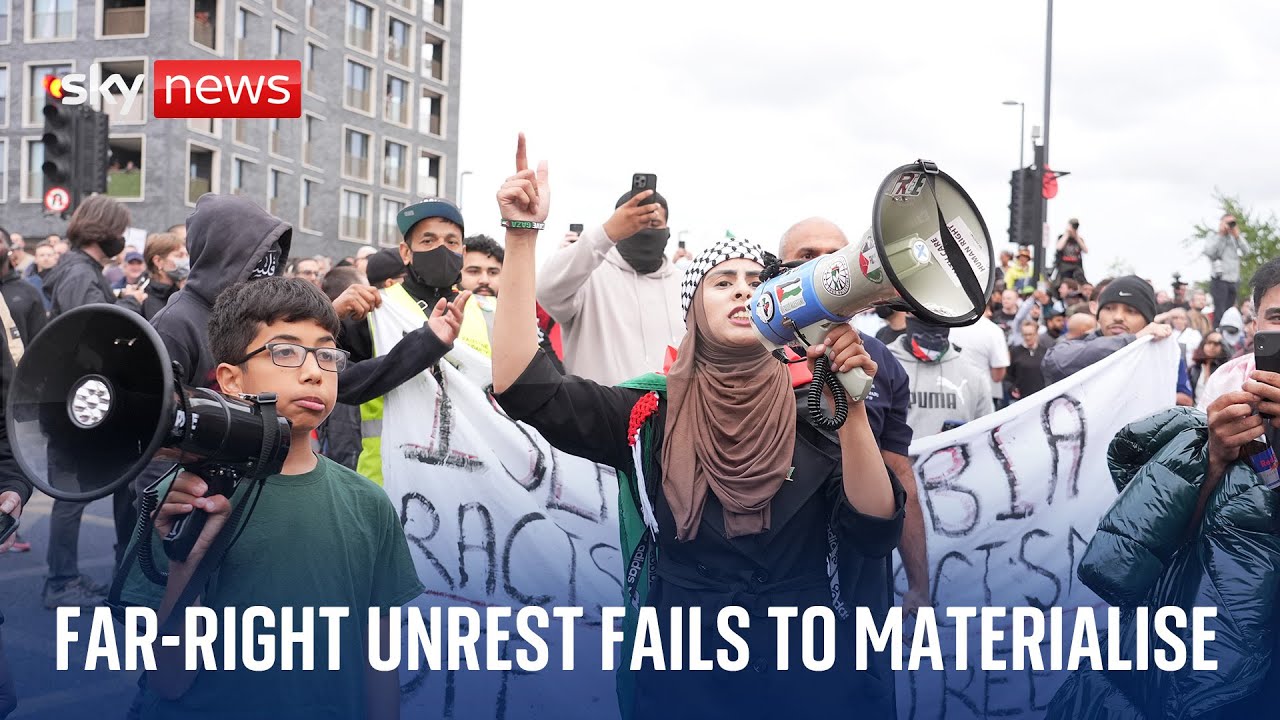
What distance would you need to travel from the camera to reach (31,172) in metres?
35.2

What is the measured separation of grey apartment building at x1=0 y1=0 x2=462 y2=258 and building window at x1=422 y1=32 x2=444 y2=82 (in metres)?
0.04

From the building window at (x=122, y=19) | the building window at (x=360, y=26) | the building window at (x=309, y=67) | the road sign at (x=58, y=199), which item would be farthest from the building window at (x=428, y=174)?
the road sign at (x=58, y=199)

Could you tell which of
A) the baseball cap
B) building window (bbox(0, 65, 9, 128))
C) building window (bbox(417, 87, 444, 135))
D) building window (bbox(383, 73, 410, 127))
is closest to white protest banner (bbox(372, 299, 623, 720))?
the baseball cap

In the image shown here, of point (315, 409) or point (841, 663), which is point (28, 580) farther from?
point (841, 663)

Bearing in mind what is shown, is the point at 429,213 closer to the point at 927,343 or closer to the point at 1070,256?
the point at 927,343

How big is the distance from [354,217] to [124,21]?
1061 cm

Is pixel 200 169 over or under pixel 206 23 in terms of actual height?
under

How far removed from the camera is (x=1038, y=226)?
1558cm

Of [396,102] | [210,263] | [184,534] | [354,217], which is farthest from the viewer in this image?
[396,102]

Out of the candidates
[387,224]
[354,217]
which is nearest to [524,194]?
[354,217]

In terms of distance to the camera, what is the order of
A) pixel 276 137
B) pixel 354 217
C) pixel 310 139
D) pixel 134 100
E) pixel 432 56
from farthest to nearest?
pixel 432 56 < pixel 354 217 < pixel 310 139 < pixel 276 137 < pixel 134 100

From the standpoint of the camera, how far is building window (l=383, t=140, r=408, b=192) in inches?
1775

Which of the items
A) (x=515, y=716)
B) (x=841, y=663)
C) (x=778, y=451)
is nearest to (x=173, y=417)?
(x=778, y=451)

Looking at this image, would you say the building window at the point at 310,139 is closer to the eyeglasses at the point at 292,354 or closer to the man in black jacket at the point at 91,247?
the man in black jacket at the point at 91,247
